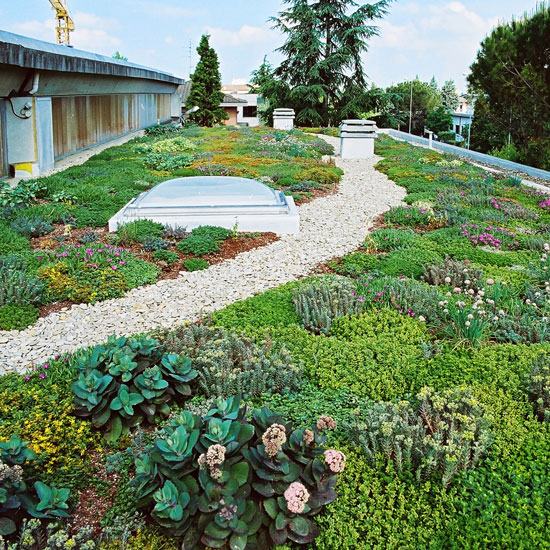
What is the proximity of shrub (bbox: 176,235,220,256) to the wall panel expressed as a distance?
10.1 metres

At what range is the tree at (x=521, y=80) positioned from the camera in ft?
56.8

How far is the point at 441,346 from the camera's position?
16.2ft

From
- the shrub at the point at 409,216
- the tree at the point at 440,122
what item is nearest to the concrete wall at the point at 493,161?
the shrub at the point at 409,216

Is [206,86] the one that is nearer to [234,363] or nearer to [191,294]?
[191,294]

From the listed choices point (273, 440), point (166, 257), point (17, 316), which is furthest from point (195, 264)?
point (273, 440)

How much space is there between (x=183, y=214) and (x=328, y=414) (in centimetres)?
590

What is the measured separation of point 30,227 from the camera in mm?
8547

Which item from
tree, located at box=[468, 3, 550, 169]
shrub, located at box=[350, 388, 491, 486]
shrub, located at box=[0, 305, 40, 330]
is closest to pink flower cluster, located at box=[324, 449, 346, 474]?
shrub, located at box=[350, 388, 491, 486]

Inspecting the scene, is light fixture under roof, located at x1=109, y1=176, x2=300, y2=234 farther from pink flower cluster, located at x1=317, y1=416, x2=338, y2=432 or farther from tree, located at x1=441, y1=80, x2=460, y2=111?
tree, located at x1=441, y1=80, x2=460, y2=111

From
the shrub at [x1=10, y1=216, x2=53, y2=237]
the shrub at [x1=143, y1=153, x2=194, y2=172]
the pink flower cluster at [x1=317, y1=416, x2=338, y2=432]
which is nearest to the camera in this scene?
the pink flower cluster at [x1=317, y1=416, x2=338, y2=432]

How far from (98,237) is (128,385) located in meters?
5.05

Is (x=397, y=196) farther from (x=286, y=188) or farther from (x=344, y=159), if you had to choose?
(x=344, y=159)

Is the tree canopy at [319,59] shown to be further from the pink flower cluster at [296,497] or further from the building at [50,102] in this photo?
the pink flower cluster at [296,497]

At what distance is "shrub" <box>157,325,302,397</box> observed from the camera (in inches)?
170
